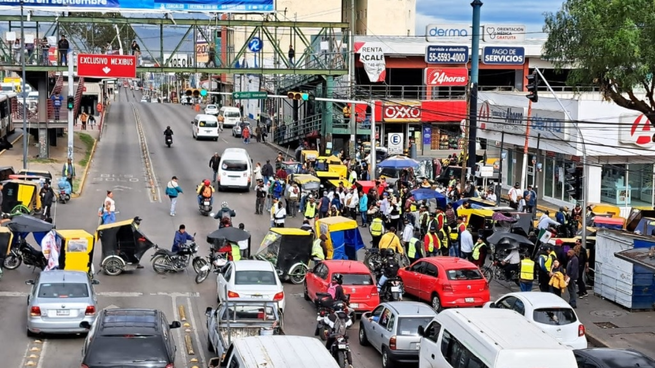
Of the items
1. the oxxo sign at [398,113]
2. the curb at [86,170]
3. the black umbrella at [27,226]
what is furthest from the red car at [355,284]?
the oxxo sign at [398,113]

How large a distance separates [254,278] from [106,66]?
31.9m

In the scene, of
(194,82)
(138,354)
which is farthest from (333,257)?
(194,82)

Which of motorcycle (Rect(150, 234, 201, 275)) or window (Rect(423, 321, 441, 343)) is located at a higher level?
window (Rect(423, 321, 441, 343))

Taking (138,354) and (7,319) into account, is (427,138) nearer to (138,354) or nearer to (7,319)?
(7,319)

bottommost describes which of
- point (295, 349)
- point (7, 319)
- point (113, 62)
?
point (7, 319)

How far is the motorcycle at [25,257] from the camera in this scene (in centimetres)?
2691

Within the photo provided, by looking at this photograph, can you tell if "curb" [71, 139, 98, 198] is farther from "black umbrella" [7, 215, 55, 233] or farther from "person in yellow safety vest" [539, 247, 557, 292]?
"person in yellow safety vest" [539, 247, 557, 292]

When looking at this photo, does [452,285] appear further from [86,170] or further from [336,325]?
[86,170]

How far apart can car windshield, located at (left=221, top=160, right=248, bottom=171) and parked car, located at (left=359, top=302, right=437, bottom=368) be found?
24046 millimetres

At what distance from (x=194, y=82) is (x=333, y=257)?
146 meters

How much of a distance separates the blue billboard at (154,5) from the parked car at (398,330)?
37.0 metres

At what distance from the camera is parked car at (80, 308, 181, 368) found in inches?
604

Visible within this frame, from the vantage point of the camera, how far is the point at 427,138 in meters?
71.2

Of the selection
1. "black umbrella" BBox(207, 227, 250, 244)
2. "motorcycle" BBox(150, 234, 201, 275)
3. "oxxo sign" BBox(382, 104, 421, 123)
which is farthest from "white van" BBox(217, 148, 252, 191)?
"oxxo sign" BBox(382, 104, 421, 123)
